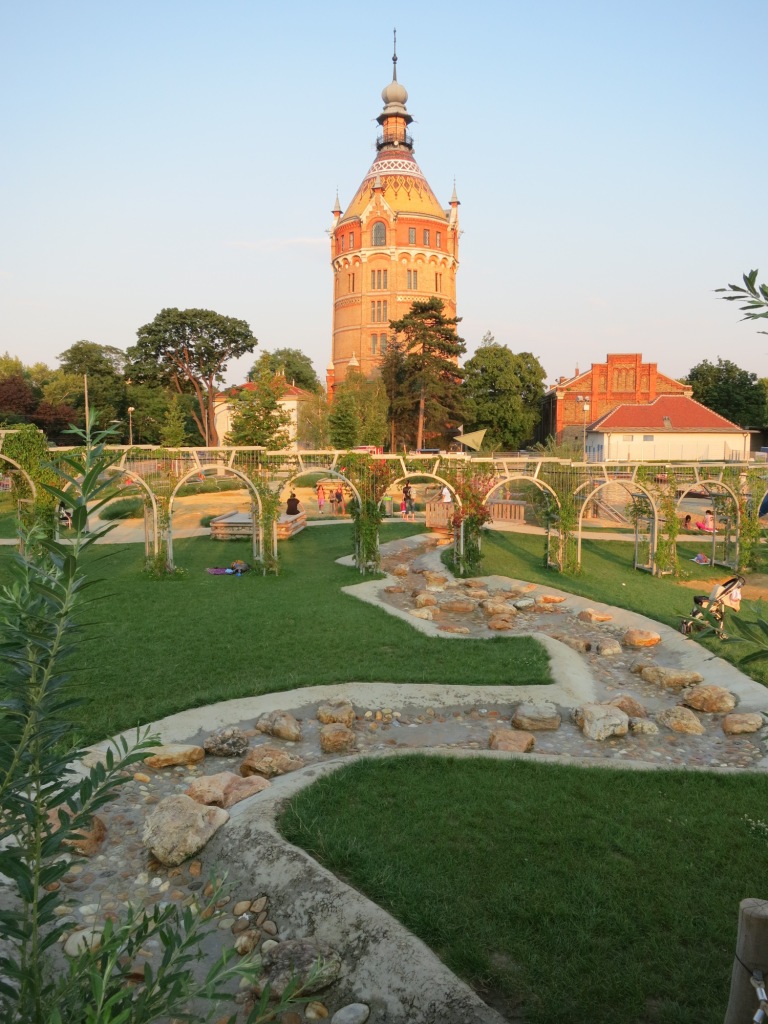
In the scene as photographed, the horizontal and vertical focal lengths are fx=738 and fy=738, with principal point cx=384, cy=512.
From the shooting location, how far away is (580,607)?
579 inches

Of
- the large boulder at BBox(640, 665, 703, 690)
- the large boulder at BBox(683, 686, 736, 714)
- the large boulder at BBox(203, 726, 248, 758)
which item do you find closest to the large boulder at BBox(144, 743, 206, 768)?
the large boulder at BBox(203, 726, 248, 758)

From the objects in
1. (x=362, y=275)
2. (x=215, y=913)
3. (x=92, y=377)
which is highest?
(x=362, y=275)

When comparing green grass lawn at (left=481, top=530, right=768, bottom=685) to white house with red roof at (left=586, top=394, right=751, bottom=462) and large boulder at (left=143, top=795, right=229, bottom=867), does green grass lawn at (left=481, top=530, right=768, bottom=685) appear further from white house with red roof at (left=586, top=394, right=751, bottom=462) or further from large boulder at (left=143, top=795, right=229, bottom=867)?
white house with red roof at (left=586, top=394, right=751, bottom=462)

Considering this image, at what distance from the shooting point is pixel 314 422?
1873 inches

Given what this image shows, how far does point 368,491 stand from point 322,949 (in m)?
14.1

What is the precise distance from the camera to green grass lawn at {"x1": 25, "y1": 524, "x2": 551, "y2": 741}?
360 inches

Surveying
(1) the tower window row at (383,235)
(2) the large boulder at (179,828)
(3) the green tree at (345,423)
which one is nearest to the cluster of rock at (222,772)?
(2) the large boulder at (179,828)

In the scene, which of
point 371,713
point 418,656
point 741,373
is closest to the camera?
point 371,713

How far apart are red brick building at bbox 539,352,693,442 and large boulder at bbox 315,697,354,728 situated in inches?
1662

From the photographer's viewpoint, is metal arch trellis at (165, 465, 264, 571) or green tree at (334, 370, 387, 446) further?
green tree at (334, 370, 387, 446)

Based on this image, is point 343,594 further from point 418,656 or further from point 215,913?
point 215,913

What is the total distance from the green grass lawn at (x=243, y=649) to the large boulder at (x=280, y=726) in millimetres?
797

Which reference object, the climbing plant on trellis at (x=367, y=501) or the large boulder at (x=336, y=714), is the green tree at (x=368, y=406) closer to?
the climbing plant on trellis at (x=367, y=501)

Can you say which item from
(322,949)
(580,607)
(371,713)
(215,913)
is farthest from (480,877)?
(580,607)
